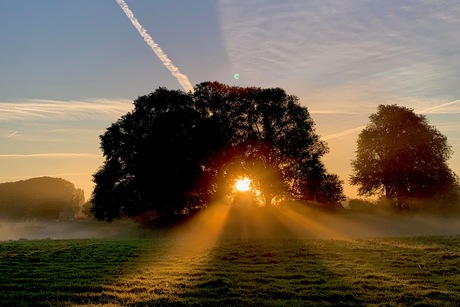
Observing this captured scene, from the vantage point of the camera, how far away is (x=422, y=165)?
69312 millimetres

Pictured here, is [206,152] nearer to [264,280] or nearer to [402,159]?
[402,159]

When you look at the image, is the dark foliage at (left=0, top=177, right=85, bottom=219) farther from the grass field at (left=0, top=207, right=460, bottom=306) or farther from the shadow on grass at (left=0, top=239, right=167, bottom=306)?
the grass field at (left=0, top=207, right=460, bottom=306)

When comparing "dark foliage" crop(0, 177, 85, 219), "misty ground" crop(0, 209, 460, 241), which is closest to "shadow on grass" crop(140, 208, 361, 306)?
"misty ground" crop(0, 209, 460, 241)

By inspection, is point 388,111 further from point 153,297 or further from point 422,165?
point 153,297

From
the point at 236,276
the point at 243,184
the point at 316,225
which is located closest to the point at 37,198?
the point at 243,184

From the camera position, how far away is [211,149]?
5722 cm

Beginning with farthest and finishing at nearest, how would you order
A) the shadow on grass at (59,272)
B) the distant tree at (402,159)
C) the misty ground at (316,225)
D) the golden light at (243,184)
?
the distant tree at (402,159) < the golden light at (243,184) < the misty ground at (316,225) < the shadow on grass at (59,272)

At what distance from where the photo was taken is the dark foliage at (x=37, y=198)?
436ft

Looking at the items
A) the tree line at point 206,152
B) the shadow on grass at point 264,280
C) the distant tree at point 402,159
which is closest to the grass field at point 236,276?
the shadow on grass at point 264,280

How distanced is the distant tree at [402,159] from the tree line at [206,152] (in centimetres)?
1298

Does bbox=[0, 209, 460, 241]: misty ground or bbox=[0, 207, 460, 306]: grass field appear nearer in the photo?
bbox=[0, 207, 460, 306]: grass field

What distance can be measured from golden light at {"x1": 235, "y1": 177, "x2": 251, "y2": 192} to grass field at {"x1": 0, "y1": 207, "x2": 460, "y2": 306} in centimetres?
3081

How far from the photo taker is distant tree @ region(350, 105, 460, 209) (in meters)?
68.4

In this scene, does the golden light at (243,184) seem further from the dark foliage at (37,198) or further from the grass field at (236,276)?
the dark foliage at (37,198)
